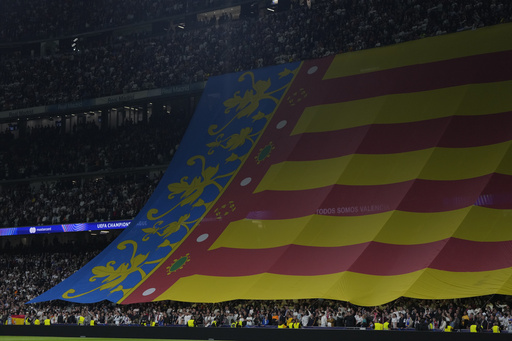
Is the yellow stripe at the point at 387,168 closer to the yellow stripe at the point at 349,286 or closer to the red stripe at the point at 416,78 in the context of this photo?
the red stripe at the point at 416,78

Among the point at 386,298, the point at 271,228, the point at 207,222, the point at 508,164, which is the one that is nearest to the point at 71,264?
the point at 207,222

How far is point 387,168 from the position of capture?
111 ft

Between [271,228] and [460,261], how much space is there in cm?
999

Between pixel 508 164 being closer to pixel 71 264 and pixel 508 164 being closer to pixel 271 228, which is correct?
pixel 271 228

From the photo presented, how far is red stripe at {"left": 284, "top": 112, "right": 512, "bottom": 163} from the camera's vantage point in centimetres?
3238

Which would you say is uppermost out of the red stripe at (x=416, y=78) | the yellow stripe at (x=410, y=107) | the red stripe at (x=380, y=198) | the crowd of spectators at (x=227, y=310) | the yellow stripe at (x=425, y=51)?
the yellow stripe at (x=425, y=51)

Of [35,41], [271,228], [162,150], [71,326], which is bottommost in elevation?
[71,326]

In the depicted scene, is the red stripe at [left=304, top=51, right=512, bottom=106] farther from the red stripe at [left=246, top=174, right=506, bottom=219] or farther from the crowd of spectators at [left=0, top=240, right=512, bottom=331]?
the crowd of spectators at [left=0, top=240, right=512, bottom=331]

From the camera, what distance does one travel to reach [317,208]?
3444cm

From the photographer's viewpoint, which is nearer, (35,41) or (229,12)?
(229,12)

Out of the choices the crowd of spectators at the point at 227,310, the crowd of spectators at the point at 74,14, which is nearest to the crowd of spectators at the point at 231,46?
the crowd of spectators at the point at 74,14

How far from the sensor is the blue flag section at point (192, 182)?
37375 millimetres

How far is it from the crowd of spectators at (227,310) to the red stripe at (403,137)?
24.5 feet

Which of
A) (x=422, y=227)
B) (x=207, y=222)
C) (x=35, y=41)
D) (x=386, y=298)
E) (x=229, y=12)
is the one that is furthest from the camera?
(x=35, y=41)
